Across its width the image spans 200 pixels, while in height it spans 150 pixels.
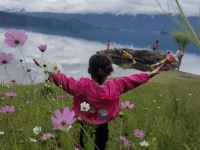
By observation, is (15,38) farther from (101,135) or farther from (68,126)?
(101,135)

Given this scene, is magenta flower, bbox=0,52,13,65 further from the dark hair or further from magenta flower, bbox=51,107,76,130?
the dark hair

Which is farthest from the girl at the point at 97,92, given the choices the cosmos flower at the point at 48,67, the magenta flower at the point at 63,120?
the magenta flower at the point at 63,120

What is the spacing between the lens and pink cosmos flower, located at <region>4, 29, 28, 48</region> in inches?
120

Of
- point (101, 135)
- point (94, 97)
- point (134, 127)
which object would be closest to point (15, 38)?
point (94, 97)

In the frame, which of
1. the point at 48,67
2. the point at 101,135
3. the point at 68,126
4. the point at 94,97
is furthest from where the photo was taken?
the point at 101,135

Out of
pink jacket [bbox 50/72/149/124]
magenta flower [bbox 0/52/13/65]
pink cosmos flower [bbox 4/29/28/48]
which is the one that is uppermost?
pink cosmos flower [bbox 4/29/28/48]

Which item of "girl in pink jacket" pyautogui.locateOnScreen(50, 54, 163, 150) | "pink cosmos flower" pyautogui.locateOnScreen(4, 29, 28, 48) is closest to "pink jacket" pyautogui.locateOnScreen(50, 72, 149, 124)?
"girl in pink jacket" pyautogui.locateOnScreen(50, 54, 163, 150)

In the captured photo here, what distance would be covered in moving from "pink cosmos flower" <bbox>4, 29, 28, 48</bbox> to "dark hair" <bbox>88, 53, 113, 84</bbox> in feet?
4.00

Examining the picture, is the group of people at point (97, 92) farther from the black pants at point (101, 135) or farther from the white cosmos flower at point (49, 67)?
the white cosmos flower at point (49, 67)

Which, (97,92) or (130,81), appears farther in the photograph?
(130,81)

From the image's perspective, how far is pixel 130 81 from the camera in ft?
14.5

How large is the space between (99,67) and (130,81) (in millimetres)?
346

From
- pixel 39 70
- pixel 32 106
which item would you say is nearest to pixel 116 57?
pixel 32 106

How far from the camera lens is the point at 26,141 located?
14.3 feet
